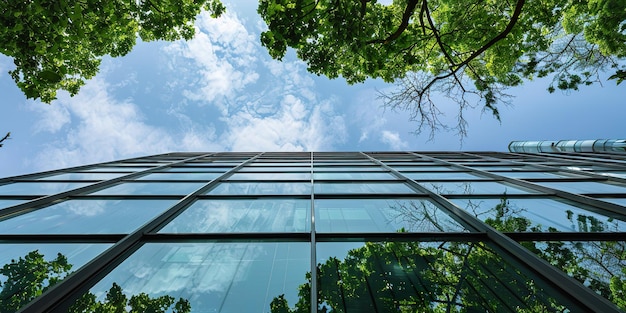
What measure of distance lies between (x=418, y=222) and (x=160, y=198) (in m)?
4.87

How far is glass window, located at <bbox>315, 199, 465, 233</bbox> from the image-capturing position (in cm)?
421

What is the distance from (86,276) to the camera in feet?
9.55

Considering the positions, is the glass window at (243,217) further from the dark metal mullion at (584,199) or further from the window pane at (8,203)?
the dark metal mullion at (584,199)

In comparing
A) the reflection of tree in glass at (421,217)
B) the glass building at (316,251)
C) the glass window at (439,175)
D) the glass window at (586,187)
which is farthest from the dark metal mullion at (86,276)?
the glass window at (586,187)

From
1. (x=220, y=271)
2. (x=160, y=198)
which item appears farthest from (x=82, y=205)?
(x=220, y=271)

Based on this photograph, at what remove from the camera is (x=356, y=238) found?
12.8 ft

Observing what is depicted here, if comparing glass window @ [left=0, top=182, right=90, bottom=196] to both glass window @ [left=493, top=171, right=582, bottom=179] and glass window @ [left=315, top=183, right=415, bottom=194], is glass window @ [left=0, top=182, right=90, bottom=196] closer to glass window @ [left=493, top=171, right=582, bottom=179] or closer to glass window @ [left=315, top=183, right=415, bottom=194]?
glass window @ [left=315, top=183, right=415, bottom=194]

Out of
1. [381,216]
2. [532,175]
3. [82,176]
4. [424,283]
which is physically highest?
[82,176]

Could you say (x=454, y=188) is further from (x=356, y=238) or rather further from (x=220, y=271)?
(x=220, y=271)

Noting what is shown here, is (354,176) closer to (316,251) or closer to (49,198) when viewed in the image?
(316,251)

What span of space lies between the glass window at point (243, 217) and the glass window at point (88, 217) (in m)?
0.58

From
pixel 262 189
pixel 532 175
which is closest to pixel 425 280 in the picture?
pixel 262 189

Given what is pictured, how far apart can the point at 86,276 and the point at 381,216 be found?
394 centimetres

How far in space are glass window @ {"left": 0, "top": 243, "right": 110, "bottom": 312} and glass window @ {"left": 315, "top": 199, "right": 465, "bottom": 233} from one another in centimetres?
300
